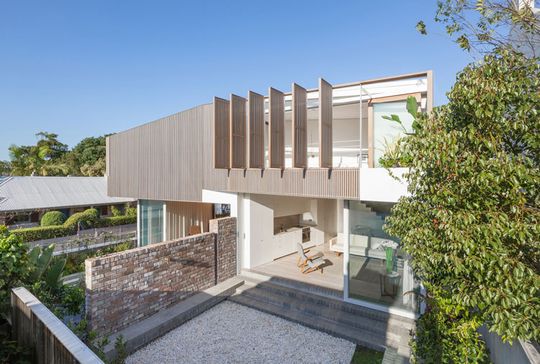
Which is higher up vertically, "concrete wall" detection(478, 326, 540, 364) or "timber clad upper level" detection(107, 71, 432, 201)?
"timber clad upper level" detection(107, 71, 432, 201)

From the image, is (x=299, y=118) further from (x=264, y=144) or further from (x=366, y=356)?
(x=366, y=356)

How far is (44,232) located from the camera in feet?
71.2

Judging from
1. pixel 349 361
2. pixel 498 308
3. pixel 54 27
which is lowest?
pixel 349 361

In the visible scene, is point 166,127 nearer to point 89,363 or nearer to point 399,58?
point 399,58

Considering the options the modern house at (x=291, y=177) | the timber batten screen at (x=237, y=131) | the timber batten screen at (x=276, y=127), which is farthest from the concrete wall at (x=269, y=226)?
the timber batten screen at (x=276, y=127)

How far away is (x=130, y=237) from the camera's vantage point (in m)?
19.4

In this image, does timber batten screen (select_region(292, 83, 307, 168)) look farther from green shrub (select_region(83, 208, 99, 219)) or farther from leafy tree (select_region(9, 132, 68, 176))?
leafy tree (select_region(9, 132, 68, 176))

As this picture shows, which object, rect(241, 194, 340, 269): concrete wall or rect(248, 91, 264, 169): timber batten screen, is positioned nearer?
rect(248, 91, 264, 169): timber batten screen

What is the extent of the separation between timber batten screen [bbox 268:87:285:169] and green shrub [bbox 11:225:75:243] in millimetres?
21202

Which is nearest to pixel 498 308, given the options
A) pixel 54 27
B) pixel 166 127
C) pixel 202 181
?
pixel 202 181

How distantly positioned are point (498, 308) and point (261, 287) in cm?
801

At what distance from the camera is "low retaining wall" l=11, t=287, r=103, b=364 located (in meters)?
3.09

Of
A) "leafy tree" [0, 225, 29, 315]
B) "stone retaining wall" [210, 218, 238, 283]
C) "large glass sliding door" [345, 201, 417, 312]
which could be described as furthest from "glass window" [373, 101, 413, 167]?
"leafy tree" [0, 225, 29, 315]

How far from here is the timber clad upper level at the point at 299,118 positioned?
26.8 ft
